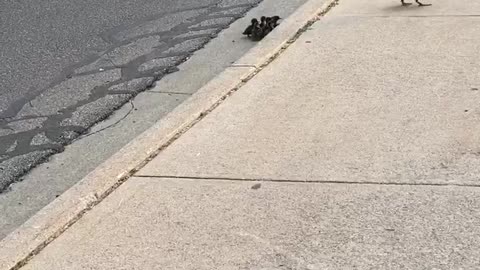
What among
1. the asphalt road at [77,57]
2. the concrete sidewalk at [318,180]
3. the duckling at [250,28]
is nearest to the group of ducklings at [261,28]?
the duckling at [250,28]

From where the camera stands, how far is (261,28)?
6.95m

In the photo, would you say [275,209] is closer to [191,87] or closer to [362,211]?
[362,211]

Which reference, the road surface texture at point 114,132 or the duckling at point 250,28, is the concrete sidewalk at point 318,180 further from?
the duckling at point 250,28

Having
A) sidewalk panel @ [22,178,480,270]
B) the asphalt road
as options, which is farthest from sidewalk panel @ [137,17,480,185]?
the asphalt road

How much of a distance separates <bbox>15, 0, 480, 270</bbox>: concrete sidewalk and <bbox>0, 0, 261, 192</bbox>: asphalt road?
1.04 meters

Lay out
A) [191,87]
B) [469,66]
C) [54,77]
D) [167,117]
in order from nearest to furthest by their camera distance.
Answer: [167,117] → [469,66] → [191,87] → [54,77]

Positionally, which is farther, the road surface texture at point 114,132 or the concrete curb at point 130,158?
the road surface texture at point 114,132

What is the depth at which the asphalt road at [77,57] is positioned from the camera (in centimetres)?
552

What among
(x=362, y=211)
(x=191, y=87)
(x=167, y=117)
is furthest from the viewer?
(x=191, y=87)

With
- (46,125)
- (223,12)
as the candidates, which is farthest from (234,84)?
(223,12)

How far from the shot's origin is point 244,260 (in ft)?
11.4

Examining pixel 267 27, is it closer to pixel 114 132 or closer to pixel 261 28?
pixel 261 28

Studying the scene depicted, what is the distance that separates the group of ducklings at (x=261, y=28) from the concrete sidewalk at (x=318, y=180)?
90cm

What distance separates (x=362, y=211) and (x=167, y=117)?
5.76ft
